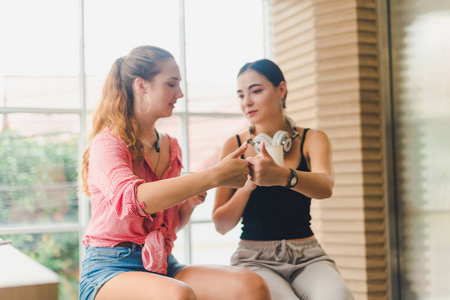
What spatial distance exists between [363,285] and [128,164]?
2008 millimetres

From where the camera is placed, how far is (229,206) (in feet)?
7.18

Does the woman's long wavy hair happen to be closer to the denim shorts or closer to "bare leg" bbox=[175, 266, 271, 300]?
the denim shorts

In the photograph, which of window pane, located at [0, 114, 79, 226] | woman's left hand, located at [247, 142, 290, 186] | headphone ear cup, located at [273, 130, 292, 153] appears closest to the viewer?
woman's left hand, located at [247, 142, 290, 186]

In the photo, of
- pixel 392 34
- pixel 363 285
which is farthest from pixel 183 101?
pixel 363 285

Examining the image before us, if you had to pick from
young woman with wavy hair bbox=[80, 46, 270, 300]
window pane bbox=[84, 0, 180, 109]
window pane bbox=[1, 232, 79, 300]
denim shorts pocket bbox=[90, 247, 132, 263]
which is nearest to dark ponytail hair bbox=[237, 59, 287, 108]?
young woman with wavy hair bbox=[80, 46, 270, 300]

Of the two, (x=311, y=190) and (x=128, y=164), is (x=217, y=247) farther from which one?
(x=128, y=164)

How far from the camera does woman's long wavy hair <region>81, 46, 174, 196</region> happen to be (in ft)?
6.27

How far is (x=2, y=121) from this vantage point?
2980 millimetres

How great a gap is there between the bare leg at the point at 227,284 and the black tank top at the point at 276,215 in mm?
407

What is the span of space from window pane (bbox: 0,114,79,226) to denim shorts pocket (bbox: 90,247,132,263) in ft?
4.76

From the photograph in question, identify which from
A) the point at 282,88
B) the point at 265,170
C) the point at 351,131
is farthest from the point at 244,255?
the point at 351,131

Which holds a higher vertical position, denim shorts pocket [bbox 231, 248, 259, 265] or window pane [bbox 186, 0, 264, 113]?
window pane [bbox 186, 0, 264, 113]

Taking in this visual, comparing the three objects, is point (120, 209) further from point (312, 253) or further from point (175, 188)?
point (312, 253)

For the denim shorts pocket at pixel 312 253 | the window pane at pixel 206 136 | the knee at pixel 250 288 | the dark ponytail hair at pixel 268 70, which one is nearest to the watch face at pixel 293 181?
the denim shorts pocket at pixel 312 253
